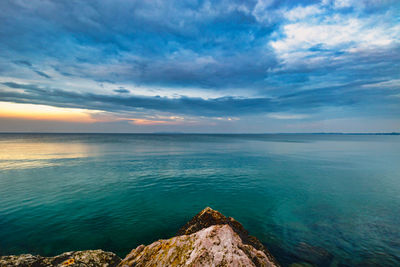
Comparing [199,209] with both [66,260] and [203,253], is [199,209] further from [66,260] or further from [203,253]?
[203,253]

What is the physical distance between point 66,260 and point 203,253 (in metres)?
6.41

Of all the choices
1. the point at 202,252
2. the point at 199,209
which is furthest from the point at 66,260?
the point at 199,209

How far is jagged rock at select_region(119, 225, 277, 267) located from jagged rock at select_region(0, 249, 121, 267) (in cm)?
143

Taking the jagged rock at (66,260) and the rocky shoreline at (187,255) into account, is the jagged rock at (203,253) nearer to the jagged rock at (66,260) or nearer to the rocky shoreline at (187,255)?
the rocky shoreline at (187,255)

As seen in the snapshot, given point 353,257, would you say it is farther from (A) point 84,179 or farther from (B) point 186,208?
(A) point 84,179

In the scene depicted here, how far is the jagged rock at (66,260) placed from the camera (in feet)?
25.4

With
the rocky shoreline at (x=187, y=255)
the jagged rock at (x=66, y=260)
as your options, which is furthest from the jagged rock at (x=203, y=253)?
the jagged rock at (x=66, y=260)

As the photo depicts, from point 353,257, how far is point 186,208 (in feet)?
43.8

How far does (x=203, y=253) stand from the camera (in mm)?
6336

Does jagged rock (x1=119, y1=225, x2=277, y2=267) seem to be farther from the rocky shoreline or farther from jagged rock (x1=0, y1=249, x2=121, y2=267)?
jagged rock (x1=0, y1=249, x2=121, y2=267)

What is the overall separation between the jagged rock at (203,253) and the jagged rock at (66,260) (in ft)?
4.70

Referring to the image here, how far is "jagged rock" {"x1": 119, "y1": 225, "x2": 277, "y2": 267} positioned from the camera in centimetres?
615

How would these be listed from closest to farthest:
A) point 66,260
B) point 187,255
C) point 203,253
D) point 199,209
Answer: point 203,253 → point 187,255 → point 66,260 → point 199,209

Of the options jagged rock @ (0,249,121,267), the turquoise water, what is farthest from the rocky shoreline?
the turquoise water
